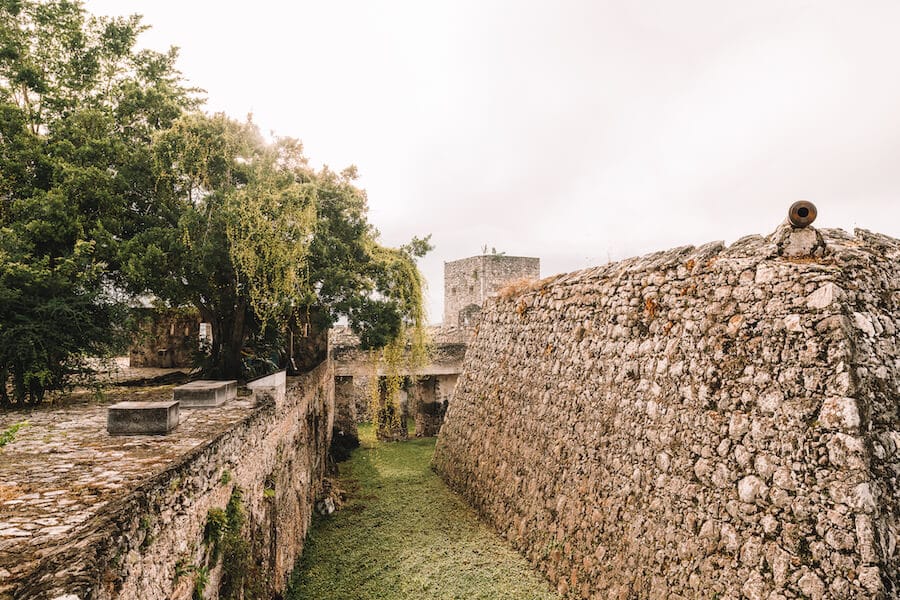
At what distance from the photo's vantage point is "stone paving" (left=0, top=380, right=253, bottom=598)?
8.34 feet

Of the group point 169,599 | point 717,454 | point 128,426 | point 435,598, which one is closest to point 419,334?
Answer: point 435,598

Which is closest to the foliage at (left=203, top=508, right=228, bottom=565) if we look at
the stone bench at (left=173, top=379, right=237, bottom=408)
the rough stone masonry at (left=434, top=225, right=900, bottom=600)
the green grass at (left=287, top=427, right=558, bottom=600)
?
the stone bench at (left=173, top=379, right=237, bottom=408)

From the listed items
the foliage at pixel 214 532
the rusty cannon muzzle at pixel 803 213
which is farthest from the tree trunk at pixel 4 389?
the rusty cannon muzzle at pixel 803 213

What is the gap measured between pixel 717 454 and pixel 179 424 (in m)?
5.84

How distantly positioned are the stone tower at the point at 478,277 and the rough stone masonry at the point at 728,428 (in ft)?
51.8

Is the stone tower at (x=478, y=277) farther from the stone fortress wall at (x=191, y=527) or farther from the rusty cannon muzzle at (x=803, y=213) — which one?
the rusty cannon muzzle at (x=803, y=213)

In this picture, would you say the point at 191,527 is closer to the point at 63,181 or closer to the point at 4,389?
the point at 4,389

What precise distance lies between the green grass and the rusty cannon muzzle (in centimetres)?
541

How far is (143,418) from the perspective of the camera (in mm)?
4691

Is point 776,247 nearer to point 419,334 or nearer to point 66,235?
point 419,334

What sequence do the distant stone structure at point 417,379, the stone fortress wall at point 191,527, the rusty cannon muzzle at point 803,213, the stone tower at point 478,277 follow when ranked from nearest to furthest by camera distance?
the stone fortress wall at point 191,527
the rusty cannon muzzle at point 803,213
the distant stone structure at point 417,379
the stone tower at point 478,277

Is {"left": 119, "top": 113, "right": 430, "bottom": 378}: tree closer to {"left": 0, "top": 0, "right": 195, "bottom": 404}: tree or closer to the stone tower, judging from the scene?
{"left": 0, "top": 0, "right": 195, "bottom": 404}: tree

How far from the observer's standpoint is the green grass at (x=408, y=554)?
6467 millimetres

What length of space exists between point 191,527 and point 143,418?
6.32 feet
